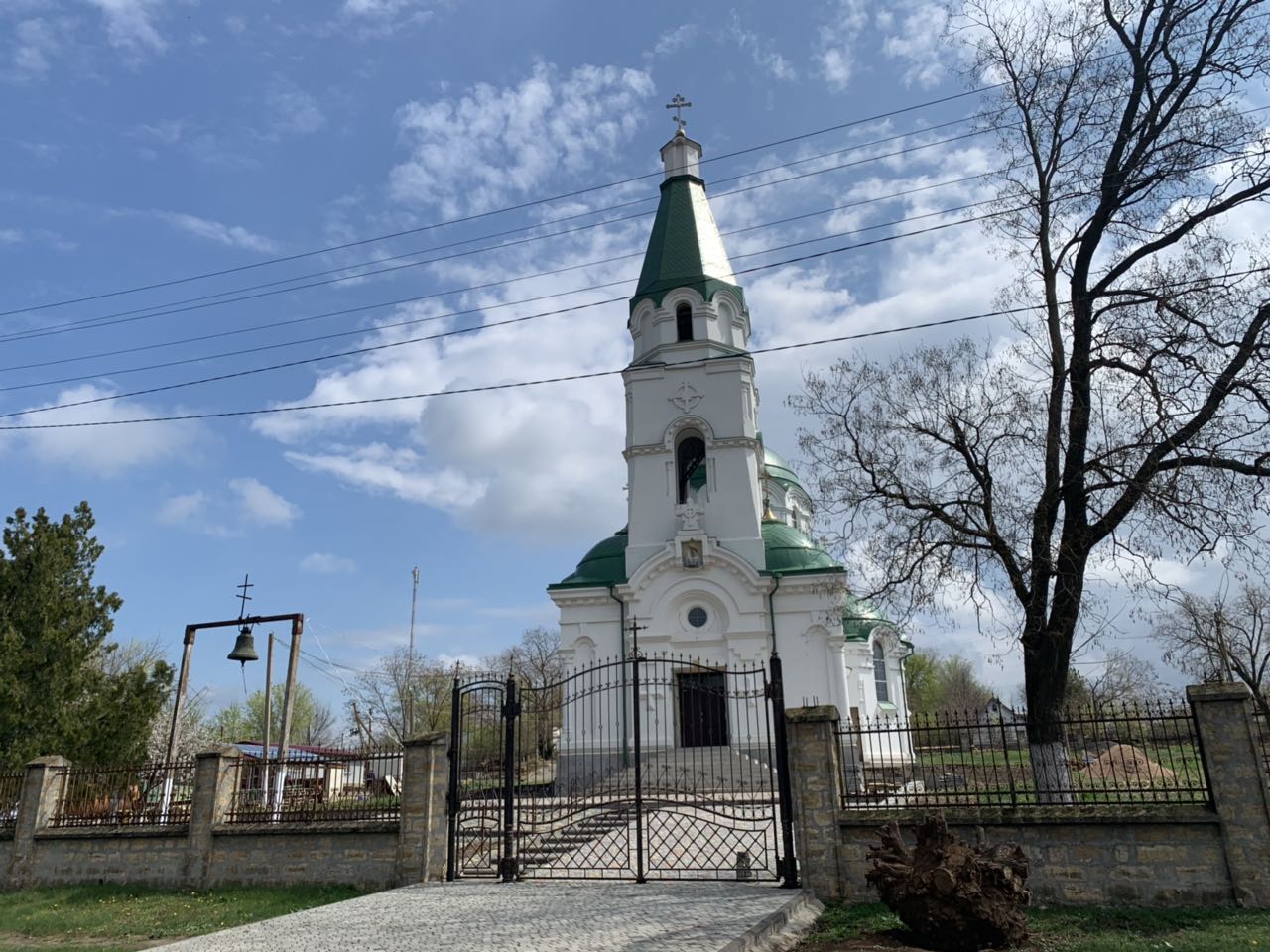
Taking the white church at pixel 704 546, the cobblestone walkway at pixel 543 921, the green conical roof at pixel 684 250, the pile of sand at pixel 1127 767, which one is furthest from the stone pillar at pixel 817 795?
the green conical roof at pixel 684 250

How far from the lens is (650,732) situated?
24.1 m

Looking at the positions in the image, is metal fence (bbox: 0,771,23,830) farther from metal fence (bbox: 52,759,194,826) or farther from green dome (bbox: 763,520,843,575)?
green dome (bbox: 763,520,843,575)

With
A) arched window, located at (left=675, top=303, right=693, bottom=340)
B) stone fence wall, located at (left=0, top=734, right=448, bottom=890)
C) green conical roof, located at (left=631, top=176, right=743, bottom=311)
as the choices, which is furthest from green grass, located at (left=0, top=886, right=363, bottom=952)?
green conical roof, located at (left=631, top=176, right=743, bottom=311)

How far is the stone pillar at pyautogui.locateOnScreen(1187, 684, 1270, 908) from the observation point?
29.0 feet

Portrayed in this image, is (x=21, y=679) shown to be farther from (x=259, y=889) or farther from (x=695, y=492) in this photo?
(x=695, y=492)

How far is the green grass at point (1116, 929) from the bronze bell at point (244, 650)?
1161cm

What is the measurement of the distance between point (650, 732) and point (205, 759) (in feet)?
43.3

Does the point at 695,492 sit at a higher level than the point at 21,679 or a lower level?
higher

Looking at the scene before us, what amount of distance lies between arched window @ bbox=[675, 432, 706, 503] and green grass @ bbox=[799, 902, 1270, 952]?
19022 millimetres

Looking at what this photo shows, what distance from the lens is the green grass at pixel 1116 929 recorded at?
7.71 meters

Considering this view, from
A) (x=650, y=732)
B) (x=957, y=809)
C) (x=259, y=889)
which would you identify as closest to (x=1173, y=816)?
(x=957, y=809)

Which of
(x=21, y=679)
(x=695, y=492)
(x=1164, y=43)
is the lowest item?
(x=21, y=679)

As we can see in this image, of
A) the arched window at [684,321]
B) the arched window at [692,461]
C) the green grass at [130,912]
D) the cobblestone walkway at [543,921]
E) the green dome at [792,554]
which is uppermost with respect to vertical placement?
the arched window at [684,321]

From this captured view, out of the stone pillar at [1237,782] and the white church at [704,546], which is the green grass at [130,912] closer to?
the stone pillar at [1237,782]
